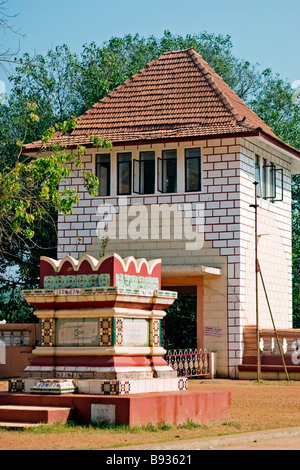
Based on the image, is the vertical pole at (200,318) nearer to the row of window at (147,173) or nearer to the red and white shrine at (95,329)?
the row of window at (147,173)

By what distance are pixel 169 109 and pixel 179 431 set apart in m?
17.2

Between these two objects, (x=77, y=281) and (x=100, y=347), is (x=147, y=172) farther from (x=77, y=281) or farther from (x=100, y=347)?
(x=100, y=347)

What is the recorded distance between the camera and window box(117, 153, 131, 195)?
2936 cm

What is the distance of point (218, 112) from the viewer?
29.0 m

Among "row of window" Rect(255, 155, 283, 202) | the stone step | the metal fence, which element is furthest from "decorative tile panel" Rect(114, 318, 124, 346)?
"row of window" Rect(255, 155, 283, 202)

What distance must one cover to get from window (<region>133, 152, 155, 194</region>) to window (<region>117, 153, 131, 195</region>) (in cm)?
22

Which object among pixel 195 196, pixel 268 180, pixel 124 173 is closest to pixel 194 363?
pixel 195 196

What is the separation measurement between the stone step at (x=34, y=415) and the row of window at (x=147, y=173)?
1522 centimetres

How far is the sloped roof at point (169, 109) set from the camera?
2856 centimetres

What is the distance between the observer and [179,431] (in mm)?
14141

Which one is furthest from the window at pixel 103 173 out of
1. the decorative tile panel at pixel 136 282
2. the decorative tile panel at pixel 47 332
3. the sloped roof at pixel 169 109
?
the decorative tile panel at pixel 47 332

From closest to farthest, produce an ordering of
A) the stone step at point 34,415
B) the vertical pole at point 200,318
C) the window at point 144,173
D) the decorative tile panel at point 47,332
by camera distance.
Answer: the stone step at point 34,415
the decorative tile panel at point 47,332
the vertical pole at point 200,318
the window at point 144,173

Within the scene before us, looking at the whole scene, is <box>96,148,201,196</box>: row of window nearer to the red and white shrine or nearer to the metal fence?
the metal fence
